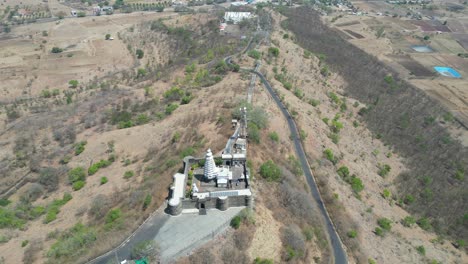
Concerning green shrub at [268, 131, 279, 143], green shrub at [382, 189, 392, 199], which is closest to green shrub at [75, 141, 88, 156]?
green shrub at [268, 131, 279, 143]

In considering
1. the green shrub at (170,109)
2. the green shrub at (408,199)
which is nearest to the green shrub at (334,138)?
the green shrub at (408,199)

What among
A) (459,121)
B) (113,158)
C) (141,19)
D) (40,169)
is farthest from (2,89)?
(459,121)

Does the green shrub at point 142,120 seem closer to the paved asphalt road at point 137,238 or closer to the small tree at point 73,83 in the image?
the paved asphalt road at point 137,238

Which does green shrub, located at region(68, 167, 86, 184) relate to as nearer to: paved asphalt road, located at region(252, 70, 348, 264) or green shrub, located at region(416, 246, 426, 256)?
paved asphalt road, located at region(252, 70, 348, 264)

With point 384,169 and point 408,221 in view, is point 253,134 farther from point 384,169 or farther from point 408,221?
point 384,169

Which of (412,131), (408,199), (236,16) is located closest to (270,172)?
(408,199)

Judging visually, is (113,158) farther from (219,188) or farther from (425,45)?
(425,45)
